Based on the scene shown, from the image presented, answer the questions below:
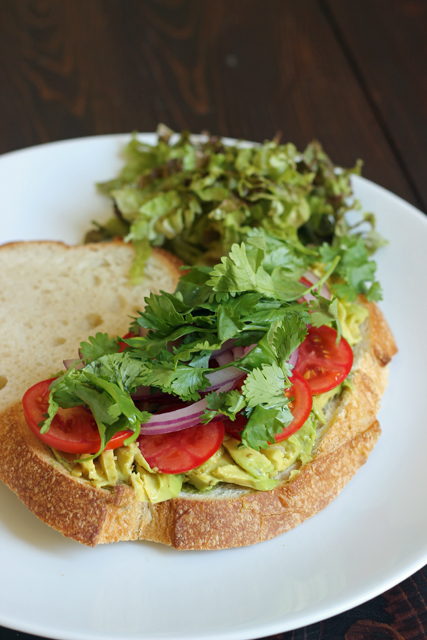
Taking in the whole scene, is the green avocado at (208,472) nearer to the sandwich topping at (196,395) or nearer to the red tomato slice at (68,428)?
the sandwich topping at (196,395)

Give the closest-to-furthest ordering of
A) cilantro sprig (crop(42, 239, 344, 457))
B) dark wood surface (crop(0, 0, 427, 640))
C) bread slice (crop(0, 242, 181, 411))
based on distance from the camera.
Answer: cilantro sprig (crop(42, 239, 344, 457)), bread slice (crop(0, 242, 181, 411)), dark wood surface (crop(0, 0, 427, 640))

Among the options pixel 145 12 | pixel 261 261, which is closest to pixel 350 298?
pixel 261 261

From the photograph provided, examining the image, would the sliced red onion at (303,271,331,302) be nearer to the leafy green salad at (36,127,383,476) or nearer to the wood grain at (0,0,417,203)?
the leafy green salad at (36,127,383,476)

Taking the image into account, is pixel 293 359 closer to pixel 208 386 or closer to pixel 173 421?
pixel 208 386

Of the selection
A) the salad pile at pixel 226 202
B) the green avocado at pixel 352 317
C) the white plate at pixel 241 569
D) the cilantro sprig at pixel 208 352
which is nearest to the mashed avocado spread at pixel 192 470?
the cilantro sprig at pixel 208 352

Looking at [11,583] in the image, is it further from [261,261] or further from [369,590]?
[261,261]

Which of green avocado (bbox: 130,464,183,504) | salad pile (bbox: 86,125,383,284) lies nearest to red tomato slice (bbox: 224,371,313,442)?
green avocado (bbox: 130,464,183,504)
